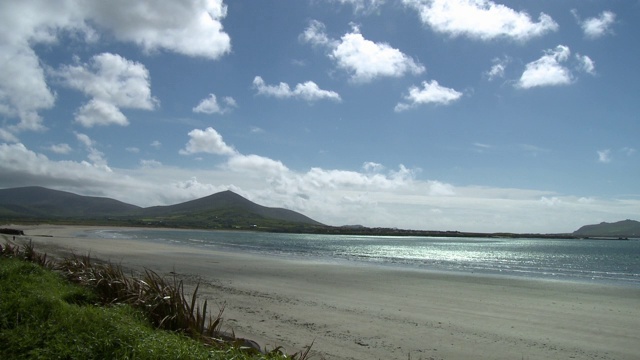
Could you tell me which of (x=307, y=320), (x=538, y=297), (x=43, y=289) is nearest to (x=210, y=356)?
(x=43, y=289)

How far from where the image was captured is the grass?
5195 millimetres

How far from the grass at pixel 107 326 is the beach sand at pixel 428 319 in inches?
95.1

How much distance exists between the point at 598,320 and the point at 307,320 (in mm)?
9166

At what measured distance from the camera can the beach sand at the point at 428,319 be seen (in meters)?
9.42

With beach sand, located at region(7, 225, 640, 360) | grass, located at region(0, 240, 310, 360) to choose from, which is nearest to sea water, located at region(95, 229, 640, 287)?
beach sand, located at region(7, 225, 640, 360)

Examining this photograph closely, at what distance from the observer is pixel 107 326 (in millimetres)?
5902

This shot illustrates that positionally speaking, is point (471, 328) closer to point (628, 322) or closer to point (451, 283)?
point (628, 322)

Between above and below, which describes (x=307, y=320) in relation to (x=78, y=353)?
below

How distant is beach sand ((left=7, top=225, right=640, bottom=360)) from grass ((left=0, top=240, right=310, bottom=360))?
242 centimetres

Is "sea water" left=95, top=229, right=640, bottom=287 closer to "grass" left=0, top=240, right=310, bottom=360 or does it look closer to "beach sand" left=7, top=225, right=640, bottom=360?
"beach sand" left=7, top=225, right=640, bottom=360

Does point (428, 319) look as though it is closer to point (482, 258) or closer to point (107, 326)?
point (107, 326)

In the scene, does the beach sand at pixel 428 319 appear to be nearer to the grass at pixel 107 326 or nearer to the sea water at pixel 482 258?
the grass at pixel 107 326

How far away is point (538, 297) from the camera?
18.8m

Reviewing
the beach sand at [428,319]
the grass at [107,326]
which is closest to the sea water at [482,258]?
the beach sand at [428,319]
